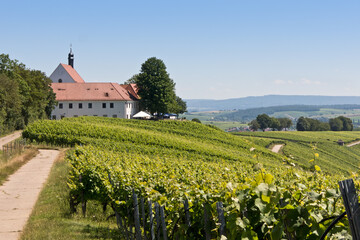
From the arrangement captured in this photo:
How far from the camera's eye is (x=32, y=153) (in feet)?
103

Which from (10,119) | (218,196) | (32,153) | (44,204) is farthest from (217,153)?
(218,196)

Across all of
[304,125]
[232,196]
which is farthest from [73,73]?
[232,196]

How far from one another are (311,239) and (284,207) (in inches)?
15.9

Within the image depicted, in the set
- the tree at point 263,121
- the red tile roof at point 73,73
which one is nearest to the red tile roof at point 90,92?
the red tile roof at point 73,73

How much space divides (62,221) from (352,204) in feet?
34.8

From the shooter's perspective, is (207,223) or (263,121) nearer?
(207,223)

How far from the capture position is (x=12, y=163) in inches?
952

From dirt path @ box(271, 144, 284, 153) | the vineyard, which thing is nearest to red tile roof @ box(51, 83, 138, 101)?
dirt path @ box(271, 144, 284, 153)

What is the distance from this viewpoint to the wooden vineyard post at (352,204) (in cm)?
261

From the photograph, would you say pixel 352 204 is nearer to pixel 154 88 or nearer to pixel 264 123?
pixel 154 88

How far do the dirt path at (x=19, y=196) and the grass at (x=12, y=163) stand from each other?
11.2 inches

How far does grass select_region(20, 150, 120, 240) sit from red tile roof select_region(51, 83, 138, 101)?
69.5 metres

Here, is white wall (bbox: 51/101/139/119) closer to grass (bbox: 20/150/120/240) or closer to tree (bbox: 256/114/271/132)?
grass (bbox: 20/150/120/240)

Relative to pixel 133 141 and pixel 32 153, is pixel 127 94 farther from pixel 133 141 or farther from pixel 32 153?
pixel 32 153
